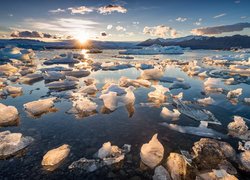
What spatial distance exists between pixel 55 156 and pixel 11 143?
0.87 metres

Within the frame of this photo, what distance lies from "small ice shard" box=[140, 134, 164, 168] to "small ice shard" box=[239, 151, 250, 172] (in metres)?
1.19

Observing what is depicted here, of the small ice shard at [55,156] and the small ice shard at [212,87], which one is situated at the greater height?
the small ice shard at [55,156]

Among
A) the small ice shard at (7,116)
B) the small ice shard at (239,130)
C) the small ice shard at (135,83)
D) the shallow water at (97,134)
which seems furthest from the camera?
the small ice shard at (135,83)

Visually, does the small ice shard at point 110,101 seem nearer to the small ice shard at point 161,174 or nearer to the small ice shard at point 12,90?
the small ice shard at point 161,174

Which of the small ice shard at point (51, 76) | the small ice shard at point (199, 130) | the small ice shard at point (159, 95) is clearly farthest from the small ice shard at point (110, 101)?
the small ice shard at point (51, 76)

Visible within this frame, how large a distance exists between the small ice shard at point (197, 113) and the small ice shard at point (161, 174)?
236cm

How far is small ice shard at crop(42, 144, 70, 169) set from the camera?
3.46 m

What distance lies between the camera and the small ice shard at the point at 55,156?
3457mm

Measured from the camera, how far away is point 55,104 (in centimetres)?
637

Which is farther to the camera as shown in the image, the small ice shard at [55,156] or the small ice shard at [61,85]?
the small ice shard at [61,85]

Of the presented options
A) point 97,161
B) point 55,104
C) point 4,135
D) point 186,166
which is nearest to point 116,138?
point 97,161

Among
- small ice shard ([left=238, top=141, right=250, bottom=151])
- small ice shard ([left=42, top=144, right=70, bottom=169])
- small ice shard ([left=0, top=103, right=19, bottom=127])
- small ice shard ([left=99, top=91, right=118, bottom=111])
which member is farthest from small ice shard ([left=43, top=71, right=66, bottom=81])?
small ice shard ([left=238, top=141, right=250, bottom=151])

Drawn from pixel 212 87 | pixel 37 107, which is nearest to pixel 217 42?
pixel 212 87

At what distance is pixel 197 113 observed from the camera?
5.59 metres
